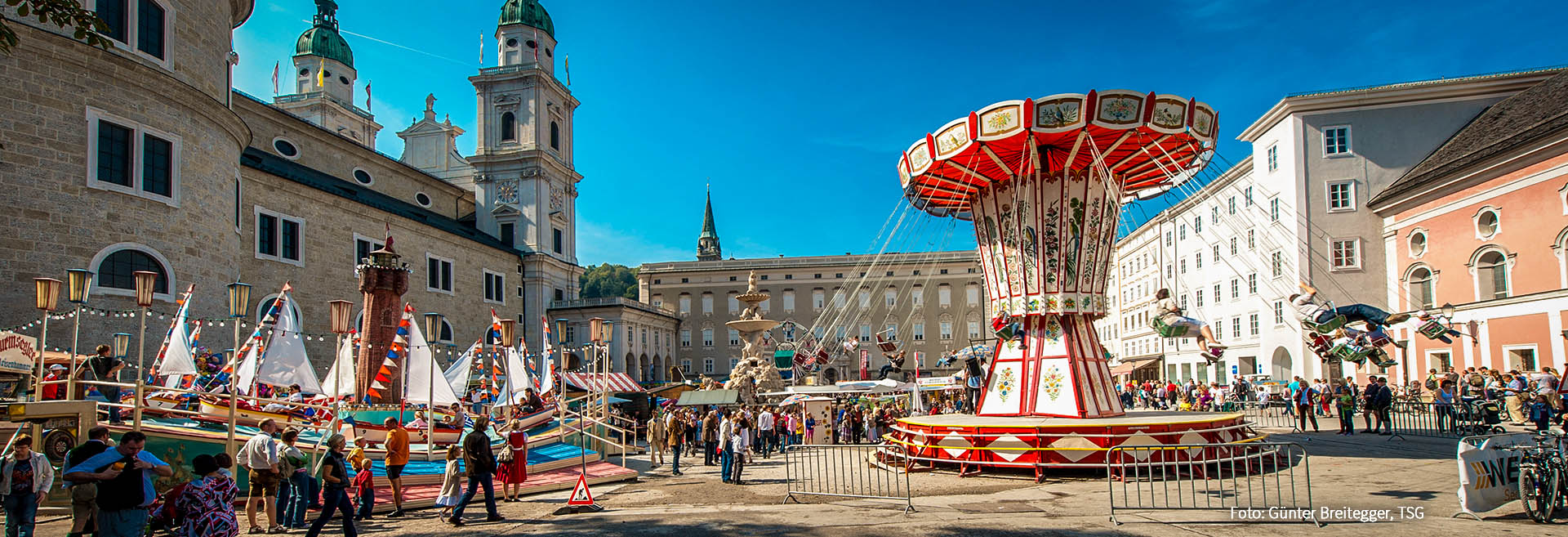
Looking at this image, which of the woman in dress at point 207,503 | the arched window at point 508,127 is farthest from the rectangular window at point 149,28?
the arched window at point 508,127

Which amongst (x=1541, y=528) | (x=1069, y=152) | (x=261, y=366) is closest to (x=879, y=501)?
(x=1541, y=528)

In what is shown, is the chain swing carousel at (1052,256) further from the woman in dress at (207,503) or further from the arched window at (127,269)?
the arched window at (127,269)

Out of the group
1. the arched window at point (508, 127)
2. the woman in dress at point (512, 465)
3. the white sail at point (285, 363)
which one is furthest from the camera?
the arched window at point (508, 127)

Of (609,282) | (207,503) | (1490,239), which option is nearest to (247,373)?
(207,503)

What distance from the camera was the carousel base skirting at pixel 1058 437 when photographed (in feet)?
45.5

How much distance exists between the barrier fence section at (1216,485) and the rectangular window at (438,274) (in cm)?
3453

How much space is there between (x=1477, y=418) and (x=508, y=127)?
46.3 meters

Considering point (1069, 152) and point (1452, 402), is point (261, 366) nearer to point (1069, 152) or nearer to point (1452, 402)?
point (1069, 152)

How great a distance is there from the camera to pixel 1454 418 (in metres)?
19.0

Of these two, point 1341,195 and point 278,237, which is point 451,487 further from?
point 1341,195

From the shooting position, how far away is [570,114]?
55094 mm

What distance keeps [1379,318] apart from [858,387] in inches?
542

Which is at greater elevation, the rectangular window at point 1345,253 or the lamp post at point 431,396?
the rectangular window at point 1345,253

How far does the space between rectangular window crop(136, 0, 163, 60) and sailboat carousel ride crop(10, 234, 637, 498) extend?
22.0 ft
